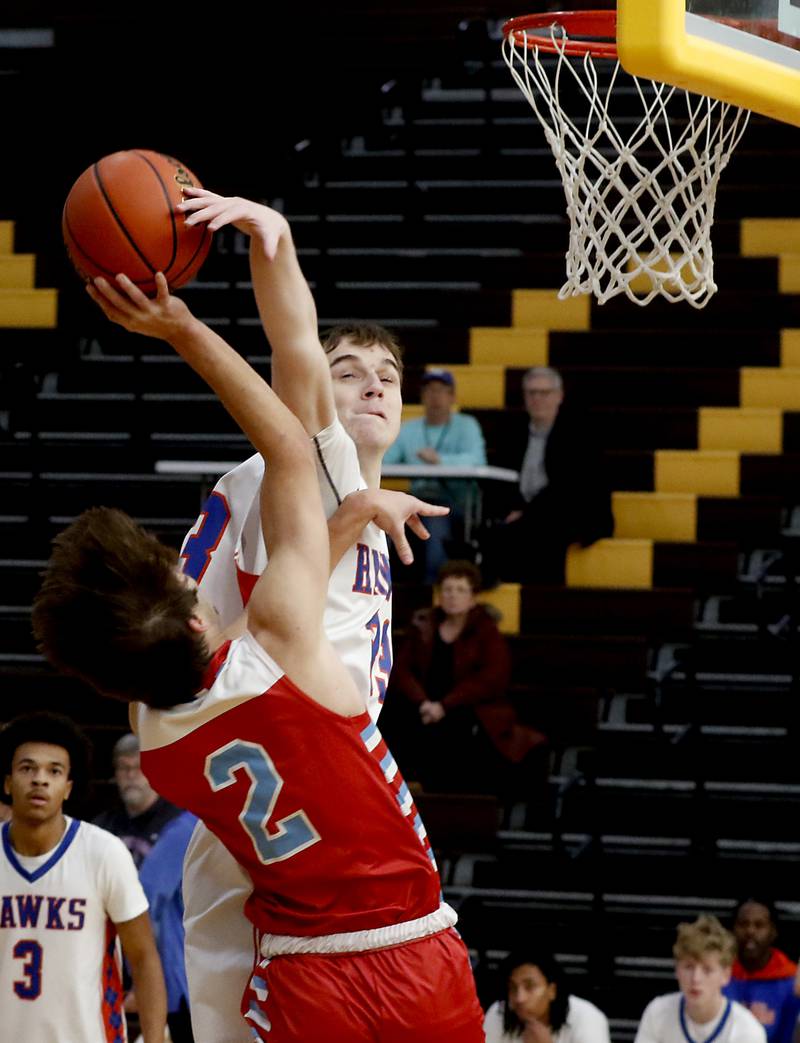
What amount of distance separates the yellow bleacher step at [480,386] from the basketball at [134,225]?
7.41 metres

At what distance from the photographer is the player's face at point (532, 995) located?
6781mm

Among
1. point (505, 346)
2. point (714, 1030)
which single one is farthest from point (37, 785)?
point (505, 346)

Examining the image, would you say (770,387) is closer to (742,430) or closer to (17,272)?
(742,430)

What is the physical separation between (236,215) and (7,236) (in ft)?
30.4

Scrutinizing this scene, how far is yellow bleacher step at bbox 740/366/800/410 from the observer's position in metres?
10.5

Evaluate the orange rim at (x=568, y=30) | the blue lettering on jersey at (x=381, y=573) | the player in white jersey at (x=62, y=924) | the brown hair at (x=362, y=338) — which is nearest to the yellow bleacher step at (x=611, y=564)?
the orange rim at (x=568, y=30)

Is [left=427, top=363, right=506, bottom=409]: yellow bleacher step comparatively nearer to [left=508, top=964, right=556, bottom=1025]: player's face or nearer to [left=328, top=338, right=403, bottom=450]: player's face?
[left=508, top=964, right=556, bottom=1025]: player's face

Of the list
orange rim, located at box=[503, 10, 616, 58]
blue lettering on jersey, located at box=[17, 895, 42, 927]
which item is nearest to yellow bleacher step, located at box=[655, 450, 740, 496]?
orange rim, located at box=[503, 10, 616, 58]

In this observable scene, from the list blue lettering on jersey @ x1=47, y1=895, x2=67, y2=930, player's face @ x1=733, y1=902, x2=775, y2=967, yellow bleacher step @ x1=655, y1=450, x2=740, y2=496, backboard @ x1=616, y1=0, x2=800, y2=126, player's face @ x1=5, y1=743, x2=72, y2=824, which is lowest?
player's face @ x1=733, y1=902, x2=775, y2=967

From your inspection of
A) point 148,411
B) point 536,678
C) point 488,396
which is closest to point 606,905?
point 536,678

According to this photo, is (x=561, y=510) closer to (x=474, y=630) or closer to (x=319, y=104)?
(x=474, y=630)

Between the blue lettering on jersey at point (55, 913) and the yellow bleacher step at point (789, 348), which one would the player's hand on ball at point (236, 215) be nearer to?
the blue lettering on jersey at point (55, 913)

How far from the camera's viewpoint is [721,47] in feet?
12.1

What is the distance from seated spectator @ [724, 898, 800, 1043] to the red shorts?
431cm
